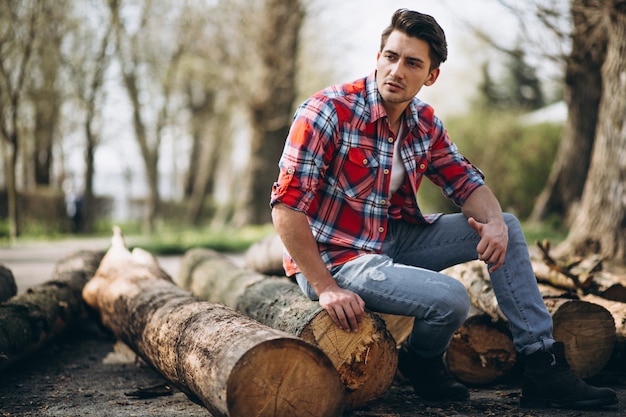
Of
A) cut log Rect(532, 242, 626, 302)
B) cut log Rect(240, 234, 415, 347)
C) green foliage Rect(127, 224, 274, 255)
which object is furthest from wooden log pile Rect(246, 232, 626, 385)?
green foliage Rect(127, 224, 274, 255)

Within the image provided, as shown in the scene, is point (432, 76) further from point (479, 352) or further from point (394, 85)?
point (479, 352)

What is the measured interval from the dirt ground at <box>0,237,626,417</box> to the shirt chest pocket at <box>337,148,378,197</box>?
109 centimetres

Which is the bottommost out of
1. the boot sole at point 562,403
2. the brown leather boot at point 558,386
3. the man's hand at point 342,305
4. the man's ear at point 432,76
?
the boot sole at point 562,403

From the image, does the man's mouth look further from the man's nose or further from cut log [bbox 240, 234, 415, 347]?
cut log [bbox 240, 234, 415, 347]

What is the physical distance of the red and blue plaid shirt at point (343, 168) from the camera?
3117 mm

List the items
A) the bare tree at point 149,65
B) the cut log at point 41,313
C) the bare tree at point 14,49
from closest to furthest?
the cut log at point 41,313 → the bare tree at point 14,49 → the bare tree at point 149,65

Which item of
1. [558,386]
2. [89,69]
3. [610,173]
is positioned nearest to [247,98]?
[89,69]

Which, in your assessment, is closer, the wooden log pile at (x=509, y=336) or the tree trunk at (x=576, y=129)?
the wooden log pile at (x=509, y=336)

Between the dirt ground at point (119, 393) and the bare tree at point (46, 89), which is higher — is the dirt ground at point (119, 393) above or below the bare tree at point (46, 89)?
below

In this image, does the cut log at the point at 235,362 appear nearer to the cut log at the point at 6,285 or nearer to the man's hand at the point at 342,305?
the man's hand at the point at 342,305

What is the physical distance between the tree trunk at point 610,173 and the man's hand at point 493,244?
151 inches

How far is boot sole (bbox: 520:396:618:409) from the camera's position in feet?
10.6

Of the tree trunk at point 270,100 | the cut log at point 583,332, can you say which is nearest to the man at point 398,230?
the cut log at point 583,332

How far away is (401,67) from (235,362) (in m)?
1.63
